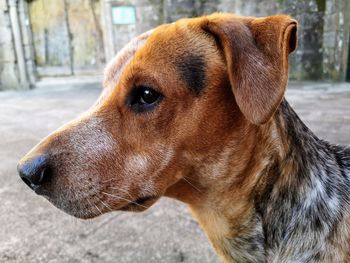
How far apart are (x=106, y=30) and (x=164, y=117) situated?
11698 mm

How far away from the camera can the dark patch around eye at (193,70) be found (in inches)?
65.1

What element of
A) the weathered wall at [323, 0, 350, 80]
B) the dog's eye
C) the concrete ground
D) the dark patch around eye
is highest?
the dark patch around eye

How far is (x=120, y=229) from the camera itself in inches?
115

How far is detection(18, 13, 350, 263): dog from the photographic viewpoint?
157 centimetres

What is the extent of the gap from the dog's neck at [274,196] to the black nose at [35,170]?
63 cm

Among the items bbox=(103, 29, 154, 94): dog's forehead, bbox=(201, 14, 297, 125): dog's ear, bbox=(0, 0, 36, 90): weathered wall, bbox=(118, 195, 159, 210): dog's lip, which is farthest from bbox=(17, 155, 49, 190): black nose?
bbox=(0, 0, 36, 90): weathered wall

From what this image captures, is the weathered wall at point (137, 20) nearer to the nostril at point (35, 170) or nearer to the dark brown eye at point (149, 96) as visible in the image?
the dark brown eye at point (149, 96)

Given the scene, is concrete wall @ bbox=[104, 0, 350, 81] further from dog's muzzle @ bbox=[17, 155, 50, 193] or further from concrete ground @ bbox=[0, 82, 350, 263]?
dog's muzzle @ bbox=[17, 155, 50, 193]

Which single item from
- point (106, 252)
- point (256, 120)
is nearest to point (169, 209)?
point (106, 252)

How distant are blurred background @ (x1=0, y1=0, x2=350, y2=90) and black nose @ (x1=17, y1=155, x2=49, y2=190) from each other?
971cm

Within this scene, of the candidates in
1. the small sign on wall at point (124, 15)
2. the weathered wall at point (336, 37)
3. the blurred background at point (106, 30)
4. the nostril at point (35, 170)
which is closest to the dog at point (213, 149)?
the nostril at point (35, 170)

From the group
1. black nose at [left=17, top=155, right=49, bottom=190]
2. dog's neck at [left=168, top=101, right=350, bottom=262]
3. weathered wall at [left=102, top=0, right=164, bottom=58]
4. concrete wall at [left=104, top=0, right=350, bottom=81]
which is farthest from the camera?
weathered wall at [left=102, top=0, right=164, bottom=58]

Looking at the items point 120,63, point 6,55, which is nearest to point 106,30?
point 6,55

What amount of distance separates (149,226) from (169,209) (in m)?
0.36
